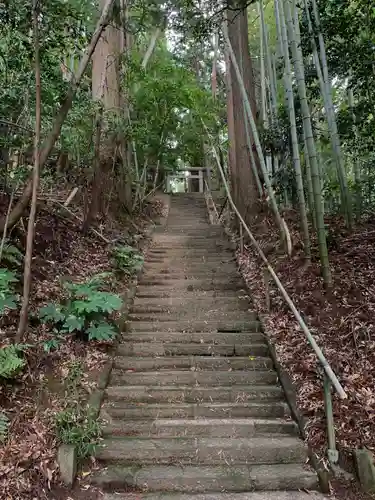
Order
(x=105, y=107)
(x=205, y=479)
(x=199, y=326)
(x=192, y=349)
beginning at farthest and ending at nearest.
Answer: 1. (x=105, y=107)
2. (x=199, y=326)
3. (x=192, y=349)
4. (x=205, y=479)

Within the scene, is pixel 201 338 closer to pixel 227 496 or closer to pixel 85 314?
pixel 85 314

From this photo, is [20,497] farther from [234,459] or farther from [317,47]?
[317,47]

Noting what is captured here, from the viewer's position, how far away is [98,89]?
317 inches

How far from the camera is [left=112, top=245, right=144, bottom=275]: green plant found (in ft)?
21.2

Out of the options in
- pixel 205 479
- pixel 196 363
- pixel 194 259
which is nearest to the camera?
pixel 205 479

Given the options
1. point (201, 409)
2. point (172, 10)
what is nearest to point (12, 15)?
point (172, 10)

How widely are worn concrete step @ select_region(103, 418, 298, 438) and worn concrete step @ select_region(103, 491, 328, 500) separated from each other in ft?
1.90

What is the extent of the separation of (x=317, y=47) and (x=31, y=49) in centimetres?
440

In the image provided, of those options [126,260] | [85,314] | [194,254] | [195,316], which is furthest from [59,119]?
[194,254]

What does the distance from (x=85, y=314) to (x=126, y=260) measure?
2.35 m

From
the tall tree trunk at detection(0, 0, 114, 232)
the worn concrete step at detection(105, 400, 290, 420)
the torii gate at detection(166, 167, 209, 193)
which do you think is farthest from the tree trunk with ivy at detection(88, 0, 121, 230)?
the torii gate at detection(166, 167, 209, 193)

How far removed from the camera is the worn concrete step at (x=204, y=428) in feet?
11.6

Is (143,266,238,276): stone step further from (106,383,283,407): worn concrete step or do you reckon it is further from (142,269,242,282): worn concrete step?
(106,383,283,407): worn concrete step

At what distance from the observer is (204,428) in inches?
141
